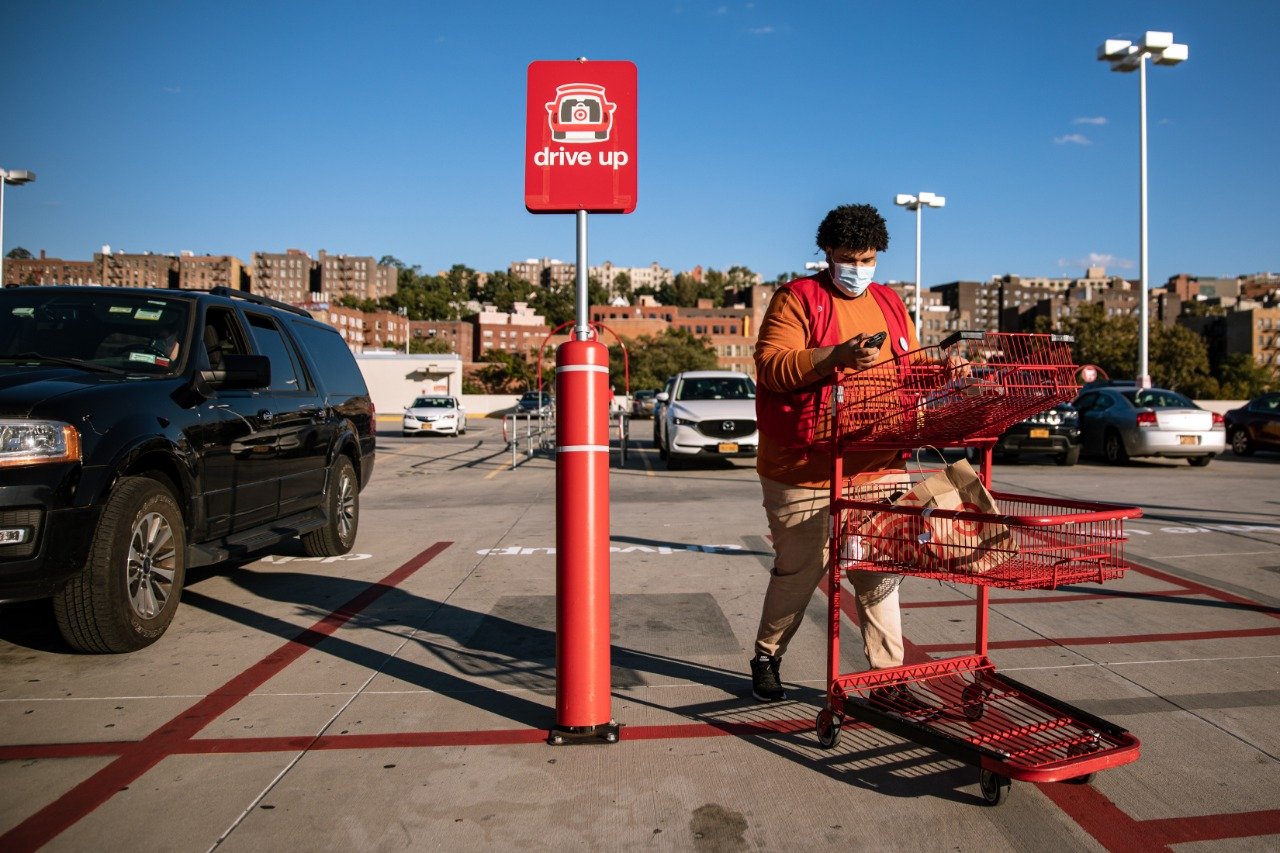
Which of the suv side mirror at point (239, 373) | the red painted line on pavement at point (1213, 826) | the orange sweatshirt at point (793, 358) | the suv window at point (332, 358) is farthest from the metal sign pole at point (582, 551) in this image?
the suv window at point (332, 358)

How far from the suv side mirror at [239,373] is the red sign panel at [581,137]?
8.26 feet

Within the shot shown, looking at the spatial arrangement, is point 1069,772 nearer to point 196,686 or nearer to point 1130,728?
point 1130,728

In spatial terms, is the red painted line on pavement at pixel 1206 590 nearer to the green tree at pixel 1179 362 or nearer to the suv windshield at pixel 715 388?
the suv windshield at pixel 715 388

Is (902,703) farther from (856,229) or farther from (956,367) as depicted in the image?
(856,229)

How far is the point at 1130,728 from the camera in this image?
3764 mm

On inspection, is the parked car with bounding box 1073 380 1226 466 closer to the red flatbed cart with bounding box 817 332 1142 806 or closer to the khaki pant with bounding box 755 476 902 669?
the red flatbed cart with bounding box 817 332 1142 806

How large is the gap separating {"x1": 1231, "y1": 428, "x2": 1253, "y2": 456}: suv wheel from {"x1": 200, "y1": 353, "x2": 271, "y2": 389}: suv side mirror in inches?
884

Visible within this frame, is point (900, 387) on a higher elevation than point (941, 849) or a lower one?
higher

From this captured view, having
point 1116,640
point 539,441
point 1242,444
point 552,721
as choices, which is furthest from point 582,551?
point 539,441

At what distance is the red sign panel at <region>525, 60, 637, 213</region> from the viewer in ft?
12.9

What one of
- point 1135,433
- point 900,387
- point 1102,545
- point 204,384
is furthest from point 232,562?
point 1135,433

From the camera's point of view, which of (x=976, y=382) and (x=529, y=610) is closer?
(x=976, y=382)

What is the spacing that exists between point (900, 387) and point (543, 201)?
1.71 m

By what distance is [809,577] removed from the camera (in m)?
3.87
